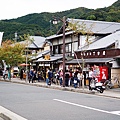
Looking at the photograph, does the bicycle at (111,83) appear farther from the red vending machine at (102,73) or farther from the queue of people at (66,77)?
the queue of people at (66,77)

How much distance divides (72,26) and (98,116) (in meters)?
16.9

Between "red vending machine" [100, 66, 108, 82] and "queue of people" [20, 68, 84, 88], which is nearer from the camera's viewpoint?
"red vending machine" [100, 66, 108, 82]

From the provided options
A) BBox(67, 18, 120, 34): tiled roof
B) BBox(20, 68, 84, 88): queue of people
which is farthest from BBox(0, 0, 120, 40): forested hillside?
BBox(20, 68, 84, 88): queue of people

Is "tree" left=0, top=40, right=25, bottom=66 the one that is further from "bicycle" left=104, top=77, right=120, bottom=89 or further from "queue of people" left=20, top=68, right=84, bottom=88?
"bicycle" left=104, top=77, right=120, bottom=89

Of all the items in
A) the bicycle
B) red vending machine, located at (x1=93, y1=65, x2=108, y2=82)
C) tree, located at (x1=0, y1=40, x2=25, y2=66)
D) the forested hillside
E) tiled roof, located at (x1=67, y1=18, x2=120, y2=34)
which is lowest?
the bicycle

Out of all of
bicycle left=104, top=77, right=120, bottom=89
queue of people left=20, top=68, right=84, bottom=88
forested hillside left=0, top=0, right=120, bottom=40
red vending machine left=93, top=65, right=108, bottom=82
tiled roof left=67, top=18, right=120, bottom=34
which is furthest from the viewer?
forested hillside left=0, top=0, right=120, bottom=40

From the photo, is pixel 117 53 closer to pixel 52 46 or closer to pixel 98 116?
pixel 98 116

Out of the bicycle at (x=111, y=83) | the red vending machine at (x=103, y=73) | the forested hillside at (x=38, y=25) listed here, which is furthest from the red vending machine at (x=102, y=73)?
the forested hillside at (x=38, y=25)

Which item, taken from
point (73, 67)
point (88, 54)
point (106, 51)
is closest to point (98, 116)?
point (106, 51)

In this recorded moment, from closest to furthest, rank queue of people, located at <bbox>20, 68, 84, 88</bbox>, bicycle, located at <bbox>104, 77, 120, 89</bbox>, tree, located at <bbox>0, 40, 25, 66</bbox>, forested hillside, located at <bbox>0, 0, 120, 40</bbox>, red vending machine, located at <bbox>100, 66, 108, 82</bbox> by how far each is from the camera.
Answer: bicycle, located at <bbox>104, 77, 120, 89</bbox>, red vending machine, located at <bbox>100, 66, 108, 82</bbox>, queue of people, located at <bbox>20, 68, 84, 88</bbox>, tree, located at <bbox>0, 40, 25, 66</bbox>, forested hillside, located at <bbox>0, 0, 120, 40</bbox>

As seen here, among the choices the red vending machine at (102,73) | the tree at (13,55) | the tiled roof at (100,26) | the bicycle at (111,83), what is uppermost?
the tiled roof at (100,26)

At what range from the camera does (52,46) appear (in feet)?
142

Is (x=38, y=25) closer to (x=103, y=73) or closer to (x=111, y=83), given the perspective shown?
(x=103, y=73)

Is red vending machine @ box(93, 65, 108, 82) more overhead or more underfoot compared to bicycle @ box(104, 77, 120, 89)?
more overhead
